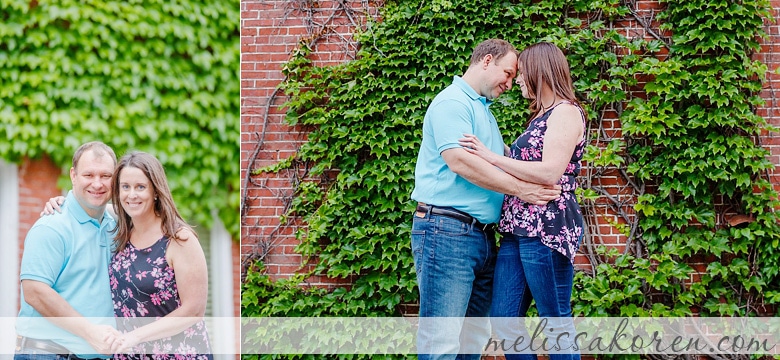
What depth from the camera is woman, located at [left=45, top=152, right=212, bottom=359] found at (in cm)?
296

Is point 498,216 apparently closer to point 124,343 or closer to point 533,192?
point 533,192

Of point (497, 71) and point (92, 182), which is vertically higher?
point (497, 71)

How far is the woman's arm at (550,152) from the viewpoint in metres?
2.94

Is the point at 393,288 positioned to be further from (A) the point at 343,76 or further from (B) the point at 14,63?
(B) the point at 14,63

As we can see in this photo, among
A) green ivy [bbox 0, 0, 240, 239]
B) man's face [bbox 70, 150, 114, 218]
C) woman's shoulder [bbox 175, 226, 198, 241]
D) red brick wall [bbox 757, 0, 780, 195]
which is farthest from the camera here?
green ivy [bbox 0, 0, 240, 239]

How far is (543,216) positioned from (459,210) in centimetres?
33

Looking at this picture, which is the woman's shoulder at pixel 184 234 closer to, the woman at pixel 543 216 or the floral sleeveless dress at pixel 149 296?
the floral sleeveless dress at pixel 149 296

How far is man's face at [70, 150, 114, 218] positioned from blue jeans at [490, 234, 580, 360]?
170 centimetres

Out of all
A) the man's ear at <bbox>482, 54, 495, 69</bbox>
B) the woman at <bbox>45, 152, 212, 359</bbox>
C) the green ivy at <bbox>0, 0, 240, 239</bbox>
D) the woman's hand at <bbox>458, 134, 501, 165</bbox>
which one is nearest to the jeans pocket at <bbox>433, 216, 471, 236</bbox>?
the woman's hand at <bbox>458, 134, 501, 165</bbox>

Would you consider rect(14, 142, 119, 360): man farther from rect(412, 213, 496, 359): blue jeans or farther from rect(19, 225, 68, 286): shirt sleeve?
rect(412, 213, 496, 359): blue jeans

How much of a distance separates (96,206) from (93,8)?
364cm

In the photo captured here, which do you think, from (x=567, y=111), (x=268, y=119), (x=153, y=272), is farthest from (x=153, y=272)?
(x=268, y=119)

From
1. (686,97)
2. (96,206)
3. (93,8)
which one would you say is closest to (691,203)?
(686,97)

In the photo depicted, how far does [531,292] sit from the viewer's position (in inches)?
117
